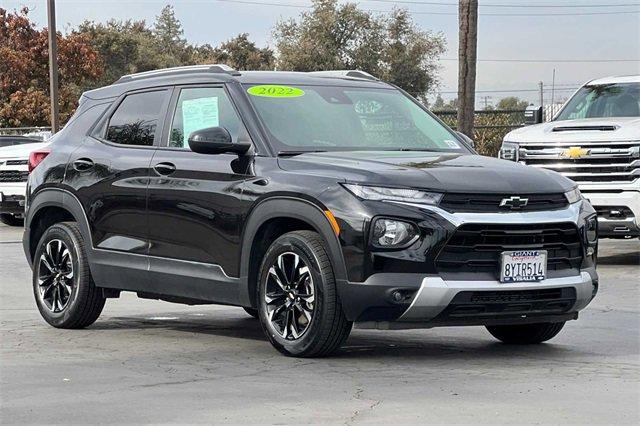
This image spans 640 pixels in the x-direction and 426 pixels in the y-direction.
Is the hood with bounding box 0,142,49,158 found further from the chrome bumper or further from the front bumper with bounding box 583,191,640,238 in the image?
the chrome bumper

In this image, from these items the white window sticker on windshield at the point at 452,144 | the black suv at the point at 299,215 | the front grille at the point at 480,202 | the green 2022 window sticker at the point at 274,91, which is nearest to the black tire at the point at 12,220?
the black suv at the point at 299,215

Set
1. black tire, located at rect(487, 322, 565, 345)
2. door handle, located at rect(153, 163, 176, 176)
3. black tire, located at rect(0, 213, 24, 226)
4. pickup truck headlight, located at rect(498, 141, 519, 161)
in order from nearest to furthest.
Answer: black tire, located at rect(487, 322, 565, 345) < door handle, located at rect(153, 163, 176, 176) < pickup truck headlight, located at rect(498, 141, 519, 161) < black tire, located at rect(0, 213, 24, 226)

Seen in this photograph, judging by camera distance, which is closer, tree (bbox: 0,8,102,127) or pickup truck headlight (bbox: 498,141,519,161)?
pickup truck headlight (bbox: 498,141,519,161)

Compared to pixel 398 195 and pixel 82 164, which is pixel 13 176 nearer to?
pixel 82 164

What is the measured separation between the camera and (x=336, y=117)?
29.0 feet

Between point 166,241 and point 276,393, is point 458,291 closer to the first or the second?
point 276,393

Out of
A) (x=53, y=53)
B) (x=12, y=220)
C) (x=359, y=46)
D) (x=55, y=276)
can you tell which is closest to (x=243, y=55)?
(x=359, y=46)

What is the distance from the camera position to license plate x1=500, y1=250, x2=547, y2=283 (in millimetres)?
7680

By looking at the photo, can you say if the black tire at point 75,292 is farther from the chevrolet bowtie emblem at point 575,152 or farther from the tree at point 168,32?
the tree at point 168,32

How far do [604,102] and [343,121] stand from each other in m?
7.83

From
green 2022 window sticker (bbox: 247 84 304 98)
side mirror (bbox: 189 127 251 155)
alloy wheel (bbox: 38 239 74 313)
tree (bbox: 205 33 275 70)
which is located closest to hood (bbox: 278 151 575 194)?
side mirror (bbox: 189 127 251 155)

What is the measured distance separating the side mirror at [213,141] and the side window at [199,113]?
370 mm

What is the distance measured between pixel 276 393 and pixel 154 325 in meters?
3.44

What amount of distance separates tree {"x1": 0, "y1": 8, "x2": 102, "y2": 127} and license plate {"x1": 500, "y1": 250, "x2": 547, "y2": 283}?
5187 cm
